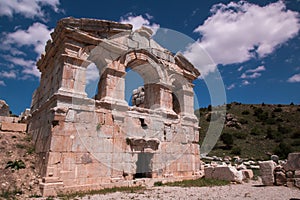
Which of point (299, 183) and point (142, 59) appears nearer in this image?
point (299, 183)

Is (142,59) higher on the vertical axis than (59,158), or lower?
higher

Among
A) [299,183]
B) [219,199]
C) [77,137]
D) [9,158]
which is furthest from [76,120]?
[299,183]

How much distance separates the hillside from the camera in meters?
25.4

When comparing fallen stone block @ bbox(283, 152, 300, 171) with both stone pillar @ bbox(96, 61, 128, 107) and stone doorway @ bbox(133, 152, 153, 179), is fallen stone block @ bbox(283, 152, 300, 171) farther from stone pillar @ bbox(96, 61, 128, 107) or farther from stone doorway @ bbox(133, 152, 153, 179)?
stone pillar @ bbox(96, 61, 128, 107)

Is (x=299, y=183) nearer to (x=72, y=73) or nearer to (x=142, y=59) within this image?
(x=142, y=59)

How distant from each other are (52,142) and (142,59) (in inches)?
198

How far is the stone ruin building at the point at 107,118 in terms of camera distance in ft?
23.6

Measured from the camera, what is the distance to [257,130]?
3130cm

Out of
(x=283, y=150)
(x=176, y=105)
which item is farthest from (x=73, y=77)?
(x=283, y=150)

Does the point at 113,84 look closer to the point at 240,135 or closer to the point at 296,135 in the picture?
the point at 240,135

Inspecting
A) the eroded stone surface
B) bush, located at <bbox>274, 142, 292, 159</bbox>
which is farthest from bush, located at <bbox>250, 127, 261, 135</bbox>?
the eroded stone surface

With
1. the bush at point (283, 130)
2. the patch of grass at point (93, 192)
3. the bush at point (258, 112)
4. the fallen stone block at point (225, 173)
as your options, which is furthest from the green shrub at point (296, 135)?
the patch of grass at point (93, 192)

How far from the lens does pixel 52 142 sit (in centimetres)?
691

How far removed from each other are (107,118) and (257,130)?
2825 centimetres
